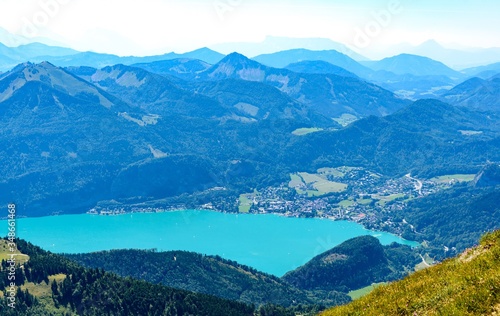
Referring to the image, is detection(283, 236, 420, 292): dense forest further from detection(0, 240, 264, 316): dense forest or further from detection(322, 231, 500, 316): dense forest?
detection(322, 231, 500, 316): dense forest

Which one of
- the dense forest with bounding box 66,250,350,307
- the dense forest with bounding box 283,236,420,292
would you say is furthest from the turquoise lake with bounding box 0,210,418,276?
the dense forest with bounding box 66,250,350,307

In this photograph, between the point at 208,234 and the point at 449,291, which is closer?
the point at 449,291

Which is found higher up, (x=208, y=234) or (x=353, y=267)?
(x=208, y=234)

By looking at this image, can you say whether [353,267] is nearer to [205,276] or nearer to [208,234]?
[205,276]

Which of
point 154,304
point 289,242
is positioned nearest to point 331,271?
point 289,242

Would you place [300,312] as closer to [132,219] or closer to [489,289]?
[489,289]

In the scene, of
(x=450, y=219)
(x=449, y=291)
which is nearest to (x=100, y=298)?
(x=449, y=291)

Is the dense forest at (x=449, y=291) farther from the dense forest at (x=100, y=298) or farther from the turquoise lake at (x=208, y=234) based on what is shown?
the turquoise lake at (x=208, y=234)

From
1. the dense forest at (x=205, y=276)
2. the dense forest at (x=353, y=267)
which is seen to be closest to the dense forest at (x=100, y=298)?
the dense forest at (x=205, y=276)

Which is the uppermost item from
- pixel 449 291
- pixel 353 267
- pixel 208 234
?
pixel 208 234
